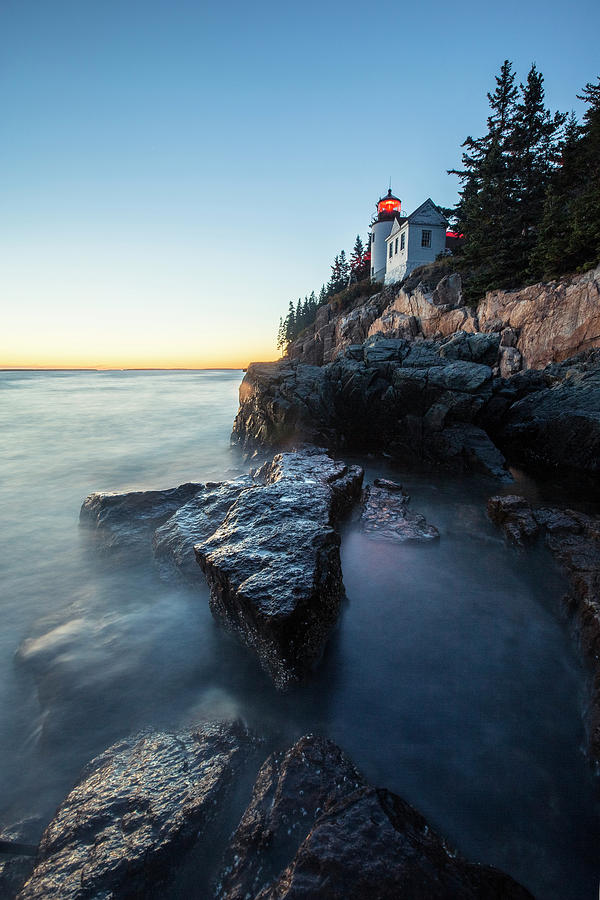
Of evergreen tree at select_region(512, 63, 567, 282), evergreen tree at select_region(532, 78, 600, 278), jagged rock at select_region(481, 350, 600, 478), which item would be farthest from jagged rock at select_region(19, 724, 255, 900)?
evergreen tree at select_region(512, 63, 567, 282)

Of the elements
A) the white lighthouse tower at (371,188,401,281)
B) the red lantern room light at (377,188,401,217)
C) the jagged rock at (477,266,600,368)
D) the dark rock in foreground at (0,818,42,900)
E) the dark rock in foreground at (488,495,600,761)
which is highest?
the red lantern room light at (377,188,401,217)

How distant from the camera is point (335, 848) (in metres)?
1.76

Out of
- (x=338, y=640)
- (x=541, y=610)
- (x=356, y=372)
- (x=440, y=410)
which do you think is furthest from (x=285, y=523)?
(x=356, y=372)

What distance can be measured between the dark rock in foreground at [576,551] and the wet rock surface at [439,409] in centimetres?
327

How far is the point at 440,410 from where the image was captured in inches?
452

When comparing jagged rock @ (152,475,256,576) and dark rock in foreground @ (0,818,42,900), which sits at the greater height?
jagged rock @ (152,475,256,576)

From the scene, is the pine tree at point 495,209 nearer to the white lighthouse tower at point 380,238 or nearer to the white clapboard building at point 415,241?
the white clapboard building at point 415,241

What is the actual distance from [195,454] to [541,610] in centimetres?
1191

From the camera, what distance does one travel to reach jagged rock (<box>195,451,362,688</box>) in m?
3.43

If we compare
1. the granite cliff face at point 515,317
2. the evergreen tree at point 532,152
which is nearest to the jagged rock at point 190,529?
the granite cliff face at point 515,317

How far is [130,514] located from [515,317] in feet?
64.9

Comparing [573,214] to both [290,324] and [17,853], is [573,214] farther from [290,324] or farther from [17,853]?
[290,324]

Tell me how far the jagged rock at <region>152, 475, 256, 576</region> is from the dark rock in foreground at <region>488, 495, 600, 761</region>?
14.5 feet

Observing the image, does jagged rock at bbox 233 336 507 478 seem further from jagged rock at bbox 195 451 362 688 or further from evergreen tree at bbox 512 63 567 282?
evergreen tree at bbox 512 63 567 282
